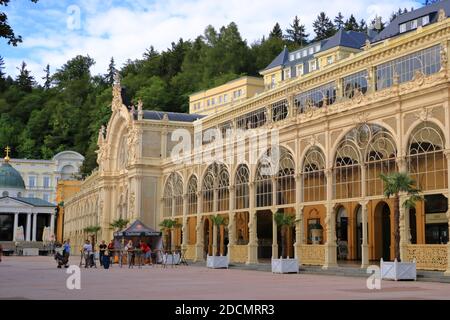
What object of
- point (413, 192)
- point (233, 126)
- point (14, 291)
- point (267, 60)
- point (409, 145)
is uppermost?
point (267, 60)

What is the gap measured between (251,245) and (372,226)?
8433mm

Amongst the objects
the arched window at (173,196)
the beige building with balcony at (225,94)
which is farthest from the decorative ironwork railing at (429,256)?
the beige building with balcony at (225,94)

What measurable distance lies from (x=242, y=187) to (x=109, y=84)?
109 meters

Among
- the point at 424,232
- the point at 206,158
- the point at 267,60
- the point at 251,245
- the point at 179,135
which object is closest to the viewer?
the point at 424,232

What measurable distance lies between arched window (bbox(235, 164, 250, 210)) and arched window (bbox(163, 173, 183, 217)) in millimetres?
11990

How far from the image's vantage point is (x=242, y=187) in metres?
45.8

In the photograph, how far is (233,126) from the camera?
5428 cm

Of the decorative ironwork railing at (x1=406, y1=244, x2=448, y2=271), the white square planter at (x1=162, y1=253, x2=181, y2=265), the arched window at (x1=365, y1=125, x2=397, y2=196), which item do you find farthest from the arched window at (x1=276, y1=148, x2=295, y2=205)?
the decorative ironwork railing at (x1=406, y1=244, x2=448, y2=271)

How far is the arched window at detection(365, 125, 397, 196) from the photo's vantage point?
32344mm

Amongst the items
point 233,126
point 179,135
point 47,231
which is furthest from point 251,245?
point 47,231

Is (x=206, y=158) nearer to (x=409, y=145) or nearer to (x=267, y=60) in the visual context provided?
(x=409, y=145)

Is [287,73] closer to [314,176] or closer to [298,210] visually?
[314,176]

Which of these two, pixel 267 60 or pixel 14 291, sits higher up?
pixel 267 60

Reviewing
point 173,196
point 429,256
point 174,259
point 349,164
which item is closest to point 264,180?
point 349,164
